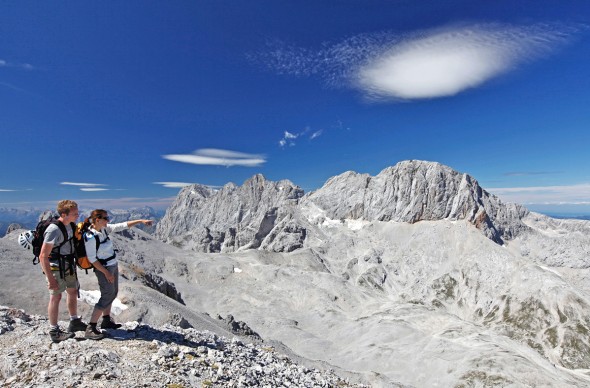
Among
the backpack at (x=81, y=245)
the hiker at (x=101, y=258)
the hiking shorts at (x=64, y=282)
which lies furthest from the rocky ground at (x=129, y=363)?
the backpack at (x=81, y=245)

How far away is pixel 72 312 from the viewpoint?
14.9 m

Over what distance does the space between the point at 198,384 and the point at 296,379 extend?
5.63m

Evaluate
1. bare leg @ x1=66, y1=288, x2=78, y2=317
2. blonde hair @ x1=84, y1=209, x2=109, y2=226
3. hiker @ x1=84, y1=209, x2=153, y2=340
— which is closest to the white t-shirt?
hiker @ x1=84, y1=209, x2=153, y2=340

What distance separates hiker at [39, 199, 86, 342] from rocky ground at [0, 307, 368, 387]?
750 millimetres

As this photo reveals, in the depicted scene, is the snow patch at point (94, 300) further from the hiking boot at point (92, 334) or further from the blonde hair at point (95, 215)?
the blonde hair at point (95, 215)

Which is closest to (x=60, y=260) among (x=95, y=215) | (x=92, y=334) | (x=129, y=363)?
(x=95, y=215)

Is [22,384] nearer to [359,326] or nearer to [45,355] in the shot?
[45,355]

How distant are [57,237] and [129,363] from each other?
5666 mm

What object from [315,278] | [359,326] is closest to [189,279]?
[315,278]

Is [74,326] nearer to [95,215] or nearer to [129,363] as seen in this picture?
[129,363]

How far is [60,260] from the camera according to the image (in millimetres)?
14391

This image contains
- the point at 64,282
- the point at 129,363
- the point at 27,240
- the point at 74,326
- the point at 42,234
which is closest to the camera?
the point at 129,363

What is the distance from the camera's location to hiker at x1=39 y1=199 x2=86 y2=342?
13.6 m

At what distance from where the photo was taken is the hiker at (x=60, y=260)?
13633 millimetres
